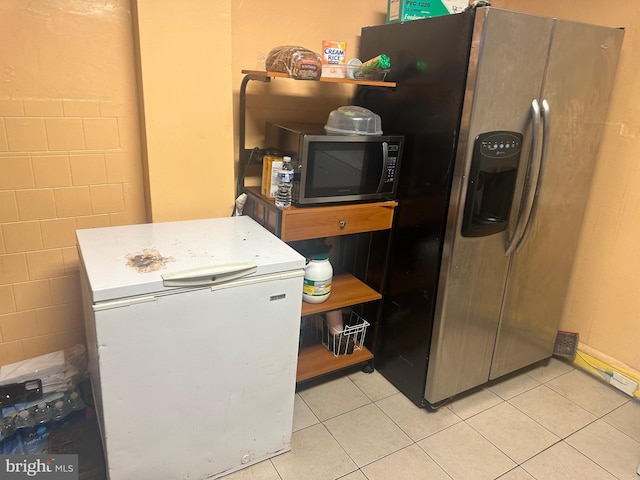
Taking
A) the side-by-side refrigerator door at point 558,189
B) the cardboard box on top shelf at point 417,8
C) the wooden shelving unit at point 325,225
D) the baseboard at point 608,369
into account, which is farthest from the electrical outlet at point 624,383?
the cardboard box on top shelf at point 417,8

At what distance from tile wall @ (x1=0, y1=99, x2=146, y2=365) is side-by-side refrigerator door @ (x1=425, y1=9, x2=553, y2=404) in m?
1.36

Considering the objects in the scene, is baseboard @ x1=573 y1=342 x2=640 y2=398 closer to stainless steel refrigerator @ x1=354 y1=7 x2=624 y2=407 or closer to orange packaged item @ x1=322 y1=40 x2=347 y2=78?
stainless steel refrigerator @ x1=354 y1=7 x2=624 y2=407

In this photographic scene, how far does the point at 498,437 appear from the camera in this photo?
201 centimetres

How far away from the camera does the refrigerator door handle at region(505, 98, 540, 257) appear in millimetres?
1812

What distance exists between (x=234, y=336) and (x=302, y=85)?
130 centimetres

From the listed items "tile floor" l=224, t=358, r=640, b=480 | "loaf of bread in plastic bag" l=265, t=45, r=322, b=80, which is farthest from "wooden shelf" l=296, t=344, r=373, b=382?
"loaf of bread in plastic bag" l=265, t=45, r=322, b=80

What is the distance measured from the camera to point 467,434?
2016mm

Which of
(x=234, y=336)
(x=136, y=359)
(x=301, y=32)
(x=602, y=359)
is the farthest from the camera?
(x=602, y=359)

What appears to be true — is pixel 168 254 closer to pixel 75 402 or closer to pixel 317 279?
pixel 317 279

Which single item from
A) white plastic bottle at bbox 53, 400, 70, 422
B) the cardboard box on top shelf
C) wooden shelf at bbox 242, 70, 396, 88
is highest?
the cardboard box on top shelf

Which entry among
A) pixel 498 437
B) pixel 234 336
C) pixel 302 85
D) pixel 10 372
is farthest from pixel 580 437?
pixel 10 372

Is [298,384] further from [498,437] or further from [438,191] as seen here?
[438,191]

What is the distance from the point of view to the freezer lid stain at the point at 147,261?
1.41 meters

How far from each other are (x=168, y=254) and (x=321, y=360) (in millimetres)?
1053
